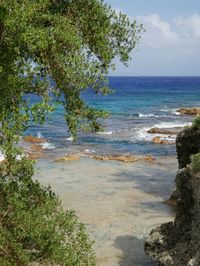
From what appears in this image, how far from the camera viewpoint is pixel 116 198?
114ft

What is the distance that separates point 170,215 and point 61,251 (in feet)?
62.7

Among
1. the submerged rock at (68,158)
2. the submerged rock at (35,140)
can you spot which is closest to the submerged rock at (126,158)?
the submerged rock at (68,158)

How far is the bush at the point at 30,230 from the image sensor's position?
11.8 meters

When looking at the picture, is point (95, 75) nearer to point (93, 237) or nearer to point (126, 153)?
point (93, 237)

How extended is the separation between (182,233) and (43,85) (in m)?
10.1

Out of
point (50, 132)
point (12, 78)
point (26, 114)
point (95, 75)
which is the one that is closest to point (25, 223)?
point (26, 114)

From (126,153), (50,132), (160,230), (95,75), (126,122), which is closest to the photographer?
(95,75)

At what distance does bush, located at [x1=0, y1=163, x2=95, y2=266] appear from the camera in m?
11.8

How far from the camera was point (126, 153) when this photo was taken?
57.2 meters

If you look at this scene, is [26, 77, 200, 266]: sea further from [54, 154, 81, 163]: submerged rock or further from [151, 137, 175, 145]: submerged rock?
[151, 137, 175, 145]: submerged rock

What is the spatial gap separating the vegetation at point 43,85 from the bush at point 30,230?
3 centimetres

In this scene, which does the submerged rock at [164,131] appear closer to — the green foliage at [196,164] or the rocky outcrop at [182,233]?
the rocky outcrop at [182,233]

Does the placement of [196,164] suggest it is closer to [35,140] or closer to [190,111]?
[35,140]

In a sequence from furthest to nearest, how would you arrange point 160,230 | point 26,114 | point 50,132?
point 50,132 < point 160,230 < point 26,114
